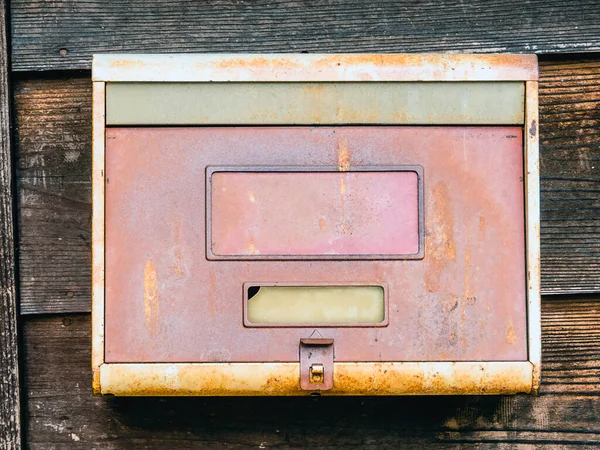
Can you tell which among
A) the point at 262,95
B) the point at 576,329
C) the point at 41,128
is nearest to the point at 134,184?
the point at 262,95

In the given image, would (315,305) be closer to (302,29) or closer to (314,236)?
(314,236)

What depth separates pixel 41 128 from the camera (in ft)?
3.81

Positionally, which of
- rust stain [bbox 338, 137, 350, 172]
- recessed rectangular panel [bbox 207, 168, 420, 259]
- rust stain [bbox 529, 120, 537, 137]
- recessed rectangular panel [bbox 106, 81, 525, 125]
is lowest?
recessed rectangular panel [bbox 207, 168, 420, 259]

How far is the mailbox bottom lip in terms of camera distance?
93 cm

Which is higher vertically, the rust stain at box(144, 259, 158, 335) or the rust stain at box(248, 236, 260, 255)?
the rust stain at box(248, 236, 260, 255)

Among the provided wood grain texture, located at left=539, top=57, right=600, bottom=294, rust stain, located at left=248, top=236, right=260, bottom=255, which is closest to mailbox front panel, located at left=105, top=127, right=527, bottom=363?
rust stain, located at left=248, top=236, right=260, bottom=255

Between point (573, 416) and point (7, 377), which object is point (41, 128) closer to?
point (7, 377)

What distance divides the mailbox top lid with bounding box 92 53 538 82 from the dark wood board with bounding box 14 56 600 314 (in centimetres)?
24

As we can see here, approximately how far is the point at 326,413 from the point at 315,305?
312 mm

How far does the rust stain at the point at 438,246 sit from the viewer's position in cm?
94

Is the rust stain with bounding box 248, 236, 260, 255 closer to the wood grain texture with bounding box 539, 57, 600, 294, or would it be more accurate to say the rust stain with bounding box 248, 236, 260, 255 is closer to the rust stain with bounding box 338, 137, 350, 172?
the rust stain with bounding box 338, 137, 350, 172

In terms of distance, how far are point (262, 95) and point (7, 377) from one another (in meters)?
0.64

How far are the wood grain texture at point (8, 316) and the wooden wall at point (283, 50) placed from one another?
0.08ft

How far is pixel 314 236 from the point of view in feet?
3.05
